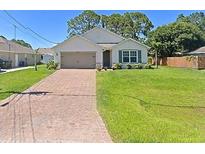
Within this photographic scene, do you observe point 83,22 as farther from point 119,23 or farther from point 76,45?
point 76,45

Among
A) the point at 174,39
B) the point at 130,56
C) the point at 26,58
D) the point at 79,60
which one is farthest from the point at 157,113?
the point at 26,58

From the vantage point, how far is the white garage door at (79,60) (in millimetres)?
36062

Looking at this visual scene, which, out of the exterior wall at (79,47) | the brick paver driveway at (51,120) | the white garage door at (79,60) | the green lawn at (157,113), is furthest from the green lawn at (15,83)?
the white garage door at (79,60)

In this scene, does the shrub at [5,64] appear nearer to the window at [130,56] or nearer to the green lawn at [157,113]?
the window at [130,56]

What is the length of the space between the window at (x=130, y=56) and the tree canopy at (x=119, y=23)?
2541 cm

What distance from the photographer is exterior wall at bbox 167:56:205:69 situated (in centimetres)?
3234

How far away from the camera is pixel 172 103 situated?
13297 millimetres

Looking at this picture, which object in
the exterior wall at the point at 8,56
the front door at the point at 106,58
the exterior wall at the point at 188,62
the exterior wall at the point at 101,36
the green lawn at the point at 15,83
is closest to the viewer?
the green lawn at the point at 15,83

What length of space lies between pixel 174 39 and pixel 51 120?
40770mm

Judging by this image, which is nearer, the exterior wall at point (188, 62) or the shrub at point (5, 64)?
the exterior wall at point (188, 62)

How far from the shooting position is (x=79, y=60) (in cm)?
3628

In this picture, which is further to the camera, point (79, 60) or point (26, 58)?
point (26, 58)
